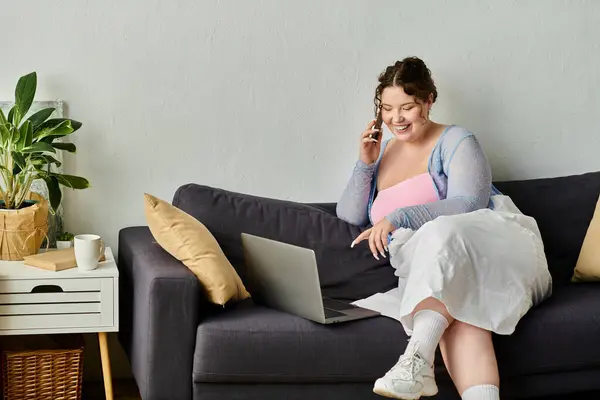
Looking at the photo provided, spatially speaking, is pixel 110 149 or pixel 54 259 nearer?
pixel 54 259

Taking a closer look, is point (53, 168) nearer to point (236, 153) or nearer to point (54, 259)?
point (54, 259)

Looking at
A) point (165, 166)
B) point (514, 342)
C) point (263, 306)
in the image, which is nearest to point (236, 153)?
point (165, 166)

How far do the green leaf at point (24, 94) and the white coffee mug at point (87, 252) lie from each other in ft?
1.57

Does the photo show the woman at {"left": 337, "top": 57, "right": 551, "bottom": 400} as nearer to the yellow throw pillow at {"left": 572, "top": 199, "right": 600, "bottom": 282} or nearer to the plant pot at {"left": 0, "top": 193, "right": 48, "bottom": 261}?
the yellow throw pillow at {"left": 572, "top": 199, "right": 600, "bottom": 282}

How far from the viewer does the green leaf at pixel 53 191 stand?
284 centimetres

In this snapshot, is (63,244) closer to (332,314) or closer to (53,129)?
(53,129)

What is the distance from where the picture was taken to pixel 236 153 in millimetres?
3268

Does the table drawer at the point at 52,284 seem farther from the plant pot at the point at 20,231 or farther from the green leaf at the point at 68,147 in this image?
the green leaf at the point at 68,147

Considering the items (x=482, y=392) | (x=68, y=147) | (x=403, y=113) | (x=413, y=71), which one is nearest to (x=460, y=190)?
(x=403, y=113)

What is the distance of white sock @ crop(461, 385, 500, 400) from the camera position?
235 centimetres

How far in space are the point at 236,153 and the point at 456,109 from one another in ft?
2.93

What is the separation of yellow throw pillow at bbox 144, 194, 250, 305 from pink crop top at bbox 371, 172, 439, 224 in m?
0.60

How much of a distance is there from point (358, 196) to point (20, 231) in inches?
45.0

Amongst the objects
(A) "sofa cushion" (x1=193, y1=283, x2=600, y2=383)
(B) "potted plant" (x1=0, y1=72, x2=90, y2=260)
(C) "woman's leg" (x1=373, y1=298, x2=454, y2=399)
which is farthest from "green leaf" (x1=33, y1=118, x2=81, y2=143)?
(C) "woman's leg" (x1=373, y1=298, x2=454, y2=399)
